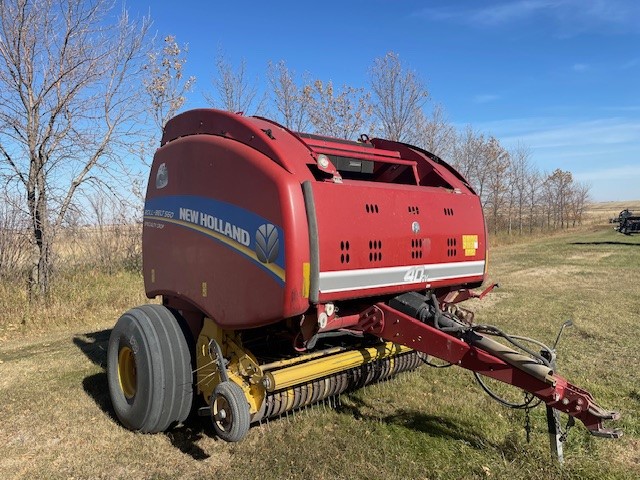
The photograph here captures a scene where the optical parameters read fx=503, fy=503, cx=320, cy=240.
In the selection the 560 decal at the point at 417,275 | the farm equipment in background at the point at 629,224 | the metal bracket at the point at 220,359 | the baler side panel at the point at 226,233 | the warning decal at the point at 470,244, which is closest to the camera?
the baler side panel at the point at 226,233

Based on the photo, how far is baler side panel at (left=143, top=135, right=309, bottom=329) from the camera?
2.97m

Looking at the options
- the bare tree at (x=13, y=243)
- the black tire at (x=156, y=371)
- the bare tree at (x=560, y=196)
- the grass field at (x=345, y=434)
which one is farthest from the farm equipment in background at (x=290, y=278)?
the bare tree at (x=560, y=196)

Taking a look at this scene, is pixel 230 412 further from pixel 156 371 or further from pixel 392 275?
→ pixel 392 275

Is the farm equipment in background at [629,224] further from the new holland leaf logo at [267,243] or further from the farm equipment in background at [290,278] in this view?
the new holland leaf logo at [267,243]

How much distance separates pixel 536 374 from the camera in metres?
2.81

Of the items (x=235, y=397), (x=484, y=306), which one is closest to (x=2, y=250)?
(x=235, y=397)

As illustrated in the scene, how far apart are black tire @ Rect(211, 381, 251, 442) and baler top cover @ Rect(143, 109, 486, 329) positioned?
0.42m

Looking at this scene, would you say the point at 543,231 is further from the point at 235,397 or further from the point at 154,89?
the point at 235,397

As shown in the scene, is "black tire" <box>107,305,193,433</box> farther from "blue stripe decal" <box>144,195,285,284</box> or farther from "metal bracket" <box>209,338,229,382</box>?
"blue stripe decal" <box>144,195,285,284</box>

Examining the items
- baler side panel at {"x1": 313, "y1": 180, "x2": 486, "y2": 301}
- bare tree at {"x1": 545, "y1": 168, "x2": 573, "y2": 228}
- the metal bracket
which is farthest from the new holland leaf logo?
bare tree at {"x1": 545, "y1": 168, "x2": 573, "y2": 228}

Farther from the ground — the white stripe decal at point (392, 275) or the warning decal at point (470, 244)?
the warning decal at point (470, 244)

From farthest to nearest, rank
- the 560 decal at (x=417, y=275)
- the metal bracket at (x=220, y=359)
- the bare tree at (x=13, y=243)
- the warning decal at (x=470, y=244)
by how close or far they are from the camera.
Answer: the bare tree at (x=13, y=243)
the warning decal at (x=470, y=244)
the 560 decal at (x=417, y=275)
the metal bracket at (x=220, y=359)

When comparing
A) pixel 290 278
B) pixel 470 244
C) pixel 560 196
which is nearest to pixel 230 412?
pixel 290 278

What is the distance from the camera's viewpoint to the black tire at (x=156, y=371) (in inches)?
147
